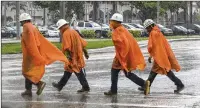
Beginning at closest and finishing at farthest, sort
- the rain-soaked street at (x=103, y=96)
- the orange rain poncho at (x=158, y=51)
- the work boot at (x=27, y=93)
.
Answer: the rain-soaked street at (x=103, y=96), the work boot at (x=27, y=93), the orange rain poncho at (x=158, y=51)

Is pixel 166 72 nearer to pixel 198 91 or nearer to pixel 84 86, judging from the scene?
pixel 198 91

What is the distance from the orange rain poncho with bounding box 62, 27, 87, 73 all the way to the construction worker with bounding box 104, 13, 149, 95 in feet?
2.64

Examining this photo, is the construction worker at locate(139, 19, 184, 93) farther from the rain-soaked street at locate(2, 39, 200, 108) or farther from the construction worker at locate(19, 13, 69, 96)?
the construction worker at locate(19, 13, 69, 96)

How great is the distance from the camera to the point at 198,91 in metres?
10.7

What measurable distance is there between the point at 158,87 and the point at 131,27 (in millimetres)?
37813

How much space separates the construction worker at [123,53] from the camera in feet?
33.6

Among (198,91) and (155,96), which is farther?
(198,91)

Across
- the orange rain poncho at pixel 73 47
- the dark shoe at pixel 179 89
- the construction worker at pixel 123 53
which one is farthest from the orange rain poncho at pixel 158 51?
the orange rain poncho at pixel 73 47

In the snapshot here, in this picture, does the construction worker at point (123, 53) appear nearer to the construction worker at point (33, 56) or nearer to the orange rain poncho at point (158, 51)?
the orange rain poncho at point (158, 51)

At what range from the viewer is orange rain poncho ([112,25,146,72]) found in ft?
33.5

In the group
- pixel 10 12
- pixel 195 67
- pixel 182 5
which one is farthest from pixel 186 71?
pixel 10 12

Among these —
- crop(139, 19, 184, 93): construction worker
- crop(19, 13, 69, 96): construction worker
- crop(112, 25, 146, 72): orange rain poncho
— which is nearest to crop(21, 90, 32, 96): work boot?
crop(19, 13, 69, 96): construction worker

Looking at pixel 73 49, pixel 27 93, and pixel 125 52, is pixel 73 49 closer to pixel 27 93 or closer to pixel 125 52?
pixel 125 52

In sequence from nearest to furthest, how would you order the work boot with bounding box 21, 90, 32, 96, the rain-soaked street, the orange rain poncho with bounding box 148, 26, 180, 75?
the rain-soaked street, the work boot with bounding box 21, 90, 32, 96, the orange rain poncho with bounding box 148, 26, 180, 75
